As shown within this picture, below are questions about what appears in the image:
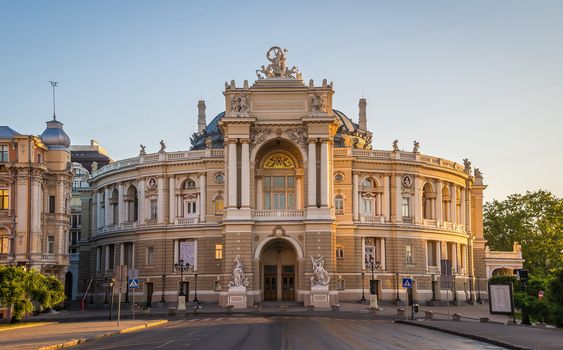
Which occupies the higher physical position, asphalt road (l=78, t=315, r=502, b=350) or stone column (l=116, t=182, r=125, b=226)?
stone column (l=116, t=182, r=125, b=226)

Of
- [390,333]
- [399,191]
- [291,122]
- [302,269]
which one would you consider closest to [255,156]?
[291,122]

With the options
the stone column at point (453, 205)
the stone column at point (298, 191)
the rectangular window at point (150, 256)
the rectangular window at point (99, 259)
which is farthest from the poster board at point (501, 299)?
the rectangular window at point (99, 259)

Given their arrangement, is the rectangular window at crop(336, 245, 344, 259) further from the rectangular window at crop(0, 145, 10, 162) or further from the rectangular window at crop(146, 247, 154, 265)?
the rectangular window at crop(0, 145, 10, 162)

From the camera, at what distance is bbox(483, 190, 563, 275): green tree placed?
113875mm

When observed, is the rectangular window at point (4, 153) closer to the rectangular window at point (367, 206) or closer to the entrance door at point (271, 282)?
the entrance door at point (271, 282)

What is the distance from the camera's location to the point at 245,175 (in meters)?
83.1

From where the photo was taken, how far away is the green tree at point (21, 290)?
187 ft

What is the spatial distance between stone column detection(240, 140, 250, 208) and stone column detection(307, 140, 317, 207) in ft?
20.8

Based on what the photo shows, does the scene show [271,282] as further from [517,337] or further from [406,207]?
[517,337]

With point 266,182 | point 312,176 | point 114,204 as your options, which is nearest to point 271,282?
point 266,182

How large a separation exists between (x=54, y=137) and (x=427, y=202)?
→ 44.9 meters

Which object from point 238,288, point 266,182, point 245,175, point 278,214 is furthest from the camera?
point 266,182

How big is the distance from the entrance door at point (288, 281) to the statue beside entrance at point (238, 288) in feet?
24.8

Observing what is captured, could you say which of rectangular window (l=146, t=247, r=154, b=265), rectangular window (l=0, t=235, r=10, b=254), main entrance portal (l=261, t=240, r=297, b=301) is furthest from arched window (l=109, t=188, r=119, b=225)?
main entrance portal (l=261, t=240, r=297, b=301)
